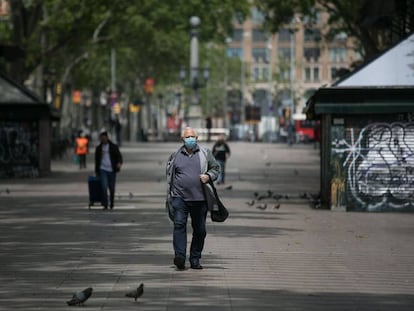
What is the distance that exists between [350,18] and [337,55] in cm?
11278

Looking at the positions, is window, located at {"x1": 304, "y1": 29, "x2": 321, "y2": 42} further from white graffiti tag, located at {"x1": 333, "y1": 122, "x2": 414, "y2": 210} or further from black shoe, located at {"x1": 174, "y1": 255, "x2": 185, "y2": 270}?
black shoe, located at {"x1": 174, "y1": 255, "x2": 185, "y2": 270}

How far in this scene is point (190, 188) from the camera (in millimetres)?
15336

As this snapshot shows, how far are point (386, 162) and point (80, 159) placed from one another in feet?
77.4

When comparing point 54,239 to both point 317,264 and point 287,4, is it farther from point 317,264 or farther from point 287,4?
point 287,4

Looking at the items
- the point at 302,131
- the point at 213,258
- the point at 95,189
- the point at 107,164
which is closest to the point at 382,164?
the point at 107,164

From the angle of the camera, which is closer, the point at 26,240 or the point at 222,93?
the point at 26,240

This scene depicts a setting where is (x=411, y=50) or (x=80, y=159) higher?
(x=411, y=50)

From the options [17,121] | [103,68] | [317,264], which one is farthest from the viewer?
[103,68]

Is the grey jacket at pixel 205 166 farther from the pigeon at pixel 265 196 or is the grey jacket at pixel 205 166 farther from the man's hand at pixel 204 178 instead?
the pigeon at pixel 265 196

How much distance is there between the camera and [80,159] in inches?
1898

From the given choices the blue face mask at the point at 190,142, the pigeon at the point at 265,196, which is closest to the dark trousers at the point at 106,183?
the pigeon at the point at 265,196

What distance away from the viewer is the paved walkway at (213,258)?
12805mm

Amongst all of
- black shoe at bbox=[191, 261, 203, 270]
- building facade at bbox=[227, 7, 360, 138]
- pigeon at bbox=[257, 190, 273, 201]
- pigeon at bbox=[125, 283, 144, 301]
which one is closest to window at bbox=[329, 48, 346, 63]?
building facade at bbox=[227, 7, 360, 138]

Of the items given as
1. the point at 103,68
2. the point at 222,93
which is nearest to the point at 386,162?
the point at 103,68
